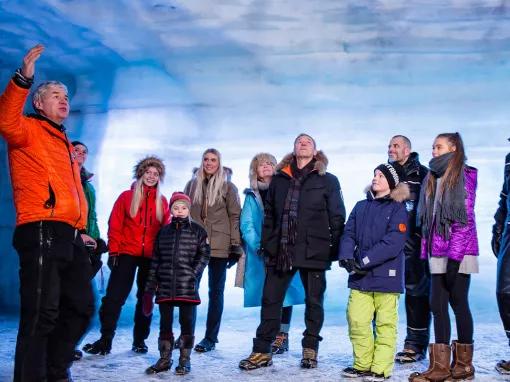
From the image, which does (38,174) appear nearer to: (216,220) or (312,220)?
(312,220)

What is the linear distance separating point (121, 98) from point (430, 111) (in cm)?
374

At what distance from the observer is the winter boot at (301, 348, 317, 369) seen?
4.56 metres

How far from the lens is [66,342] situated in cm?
349

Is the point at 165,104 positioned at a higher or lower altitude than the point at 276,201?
higher

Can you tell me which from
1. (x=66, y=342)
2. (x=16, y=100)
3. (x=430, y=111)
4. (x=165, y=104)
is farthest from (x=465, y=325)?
(x=165, y=104)

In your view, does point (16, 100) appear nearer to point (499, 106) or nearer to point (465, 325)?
point (465, 325)

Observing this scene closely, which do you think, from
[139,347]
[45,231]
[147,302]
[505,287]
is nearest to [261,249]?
[147,302]

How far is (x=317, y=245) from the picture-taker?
4.61 metres

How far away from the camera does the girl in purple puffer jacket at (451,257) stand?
13.6 ft

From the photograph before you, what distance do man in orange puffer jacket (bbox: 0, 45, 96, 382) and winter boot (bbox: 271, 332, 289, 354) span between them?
1.96 m

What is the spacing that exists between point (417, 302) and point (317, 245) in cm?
91

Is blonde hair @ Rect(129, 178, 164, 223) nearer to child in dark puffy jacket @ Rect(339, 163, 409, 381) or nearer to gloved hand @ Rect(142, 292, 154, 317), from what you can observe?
gloved hand @ Rect(142, 292, 154, 317)

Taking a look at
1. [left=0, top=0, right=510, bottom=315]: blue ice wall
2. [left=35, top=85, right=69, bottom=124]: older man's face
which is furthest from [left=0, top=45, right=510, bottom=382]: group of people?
[left=0, top=0, right=510, bottom=315]: blue ice wall

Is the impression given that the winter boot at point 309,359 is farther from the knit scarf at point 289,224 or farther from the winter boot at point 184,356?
the winter boot at point 184,356
